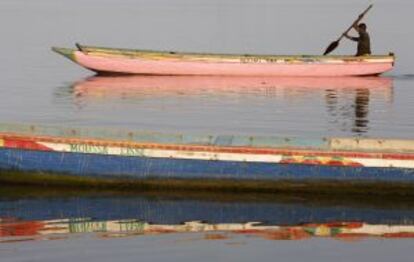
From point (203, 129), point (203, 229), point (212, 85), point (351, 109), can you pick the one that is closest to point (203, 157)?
point (203, 229)

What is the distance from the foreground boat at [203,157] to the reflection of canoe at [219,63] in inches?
704

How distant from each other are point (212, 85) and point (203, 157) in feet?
56.6

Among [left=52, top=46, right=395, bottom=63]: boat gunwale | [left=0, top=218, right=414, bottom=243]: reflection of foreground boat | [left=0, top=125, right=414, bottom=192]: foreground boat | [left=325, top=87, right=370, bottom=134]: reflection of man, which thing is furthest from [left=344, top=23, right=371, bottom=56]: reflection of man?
[left=0, top=218, right=414, bottom=243]: reflection of foreground boat

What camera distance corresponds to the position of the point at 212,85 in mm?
31594

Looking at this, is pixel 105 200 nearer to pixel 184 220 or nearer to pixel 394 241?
pixel 184 220

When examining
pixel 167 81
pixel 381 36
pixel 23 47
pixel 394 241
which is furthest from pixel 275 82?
pixel 381 36

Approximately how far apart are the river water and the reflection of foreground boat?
0.09 feet

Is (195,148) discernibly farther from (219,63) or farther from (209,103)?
(219,63)

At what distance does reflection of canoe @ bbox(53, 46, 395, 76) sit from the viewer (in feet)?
107

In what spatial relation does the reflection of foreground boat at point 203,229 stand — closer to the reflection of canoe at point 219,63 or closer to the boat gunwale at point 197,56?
the reflection of canoe at point 219,63

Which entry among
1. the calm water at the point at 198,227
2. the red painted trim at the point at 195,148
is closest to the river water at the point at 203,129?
the calm water at the point at 198,227

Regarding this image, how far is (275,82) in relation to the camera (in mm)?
32188

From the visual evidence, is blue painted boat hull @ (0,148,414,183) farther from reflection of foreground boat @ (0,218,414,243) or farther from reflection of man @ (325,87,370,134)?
reflection of man @ (325,87,370,134)

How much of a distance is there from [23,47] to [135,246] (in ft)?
141
